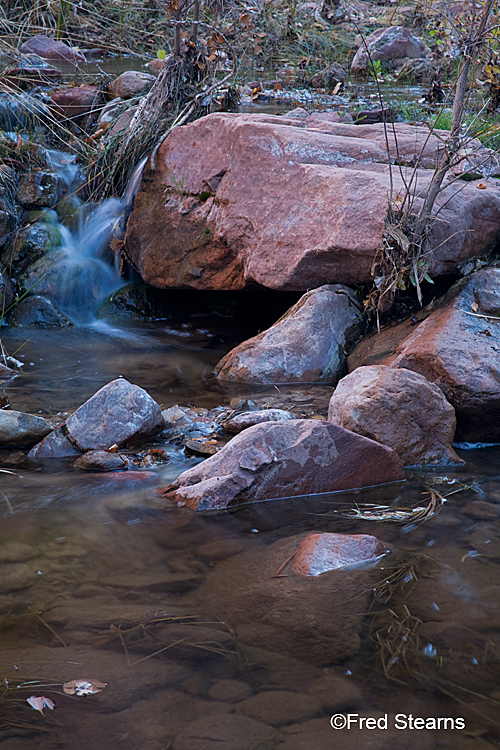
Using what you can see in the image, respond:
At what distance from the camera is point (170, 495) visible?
2.80 meters

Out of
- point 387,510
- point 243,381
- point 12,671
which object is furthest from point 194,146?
point 12,671

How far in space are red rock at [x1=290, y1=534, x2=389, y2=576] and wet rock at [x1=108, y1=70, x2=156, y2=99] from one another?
21.0 ft

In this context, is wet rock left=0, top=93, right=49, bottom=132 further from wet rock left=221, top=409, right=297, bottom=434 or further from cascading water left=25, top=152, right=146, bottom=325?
wet rock left=221, top=409, right=297, bottom=434

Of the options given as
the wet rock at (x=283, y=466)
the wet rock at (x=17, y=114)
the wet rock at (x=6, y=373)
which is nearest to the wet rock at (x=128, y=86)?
the wet rock at (x=17, y=114)

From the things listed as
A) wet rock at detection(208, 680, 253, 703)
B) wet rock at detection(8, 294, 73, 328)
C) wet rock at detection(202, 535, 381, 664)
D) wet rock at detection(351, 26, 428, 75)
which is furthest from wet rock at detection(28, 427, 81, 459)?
wet rock at detection(351, 26, 428, 75)

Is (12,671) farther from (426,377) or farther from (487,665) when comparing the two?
(426,377)

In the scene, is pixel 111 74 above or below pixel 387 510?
above

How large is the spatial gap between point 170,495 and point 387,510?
979mm

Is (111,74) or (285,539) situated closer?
(285,539)

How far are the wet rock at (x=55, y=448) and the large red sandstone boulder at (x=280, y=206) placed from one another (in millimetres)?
1964

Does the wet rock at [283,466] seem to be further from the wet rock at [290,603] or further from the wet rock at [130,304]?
the wet rock at [130,304]

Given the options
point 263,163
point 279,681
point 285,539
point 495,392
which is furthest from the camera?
point 263,163

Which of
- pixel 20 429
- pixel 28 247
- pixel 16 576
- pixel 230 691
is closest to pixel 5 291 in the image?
pixel 28 247

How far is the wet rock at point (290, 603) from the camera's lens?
6.13 ft
